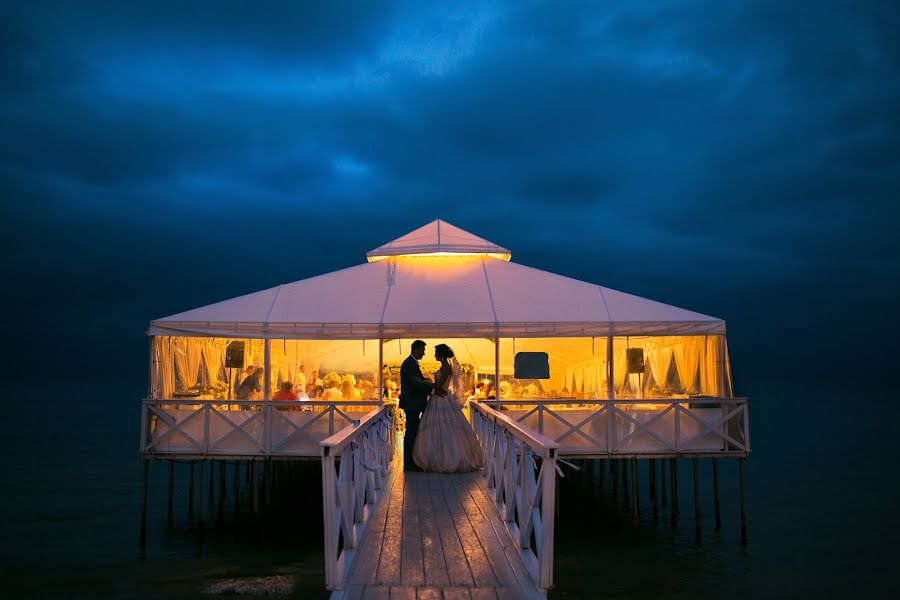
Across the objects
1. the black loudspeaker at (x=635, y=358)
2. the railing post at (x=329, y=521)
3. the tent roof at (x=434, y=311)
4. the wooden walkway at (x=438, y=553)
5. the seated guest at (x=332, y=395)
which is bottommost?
the wooden walkway at (x=438, y=553)

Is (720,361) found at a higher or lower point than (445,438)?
higher

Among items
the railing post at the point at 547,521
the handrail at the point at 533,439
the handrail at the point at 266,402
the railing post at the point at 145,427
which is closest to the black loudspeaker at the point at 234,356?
the handrail at the point at 266,402

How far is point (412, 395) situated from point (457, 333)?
13.0 ft

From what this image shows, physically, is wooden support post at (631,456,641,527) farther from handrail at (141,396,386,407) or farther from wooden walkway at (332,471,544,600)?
wooden walkway at (332,471,544,600)

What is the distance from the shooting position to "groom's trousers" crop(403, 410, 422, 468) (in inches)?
559

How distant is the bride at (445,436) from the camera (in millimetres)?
13570

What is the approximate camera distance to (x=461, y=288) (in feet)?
64.1

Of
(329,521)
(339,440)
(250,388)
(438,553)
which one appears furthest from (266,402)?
(329,521)

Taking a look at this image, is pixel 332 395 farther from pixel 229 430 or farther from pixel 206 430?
pixel 206 430

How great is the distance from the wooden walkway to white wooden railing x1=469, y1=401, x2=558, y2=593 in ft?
0.42

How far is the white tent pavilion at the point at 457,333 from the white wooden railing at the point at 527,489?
16.6ft

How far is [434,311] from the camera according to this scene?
1845 centimetres

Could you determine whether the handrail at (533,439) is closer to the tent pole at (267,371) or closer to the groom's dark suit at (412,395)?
the groom's dark suit at (412,395)

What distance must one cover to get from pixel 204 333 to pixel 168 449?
2.46 meters
